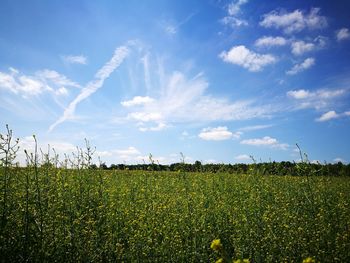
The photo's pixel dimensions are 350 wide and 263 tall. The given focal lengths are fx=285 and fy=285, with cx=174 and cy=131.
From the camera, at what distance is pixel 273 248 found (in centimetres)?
553

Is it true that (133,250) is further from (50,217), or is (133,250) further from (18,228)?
(18,228)

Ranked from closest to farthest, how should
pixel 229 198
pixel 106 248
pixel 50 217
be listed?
pixel 106 248 → pixel 50 217 → pixel 229 198

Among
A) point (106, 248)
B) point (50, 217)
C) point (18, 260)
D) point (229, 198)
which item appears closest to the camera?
point (18, 260)

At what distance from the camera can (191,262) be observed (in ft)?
17.7

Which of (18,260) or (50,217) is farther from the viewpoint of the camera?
(50,217)

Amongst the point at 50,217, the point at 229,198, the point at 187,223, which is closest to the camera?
the point at 50,217

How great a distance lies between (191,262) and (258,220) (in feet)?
7.79

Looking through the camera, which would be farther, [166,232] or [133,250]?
[166,232]

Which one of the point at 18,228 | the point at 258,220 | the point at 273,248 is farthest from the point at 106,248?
the point at 258,220

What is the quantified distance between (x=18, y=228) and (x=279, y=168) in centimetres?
1256

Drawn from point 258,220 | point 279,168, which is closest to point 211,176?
point 279,168

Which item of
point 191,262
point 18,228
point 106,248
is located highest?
point 18,228

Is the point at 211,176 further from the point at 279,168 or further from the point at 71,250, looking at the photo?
the point at 71,250

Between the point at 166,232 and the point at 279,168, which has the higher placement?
the point at 279,168
